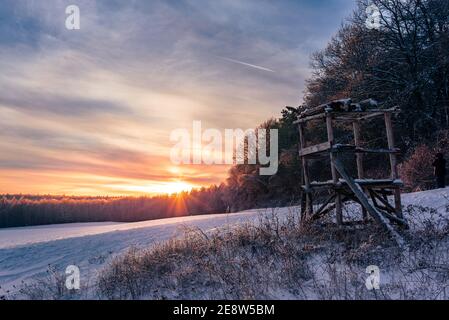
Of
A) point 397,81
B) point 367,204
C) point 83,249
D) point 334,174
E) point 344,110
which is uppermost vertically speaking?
point 397,81

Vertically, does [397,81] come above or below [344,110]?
above

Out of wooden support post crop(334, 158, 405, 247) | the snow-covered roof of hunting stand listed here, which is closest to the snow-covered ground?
wooden support post crop(334, 158, 405, 247)

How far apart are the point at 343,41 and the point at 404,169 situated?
15.4m

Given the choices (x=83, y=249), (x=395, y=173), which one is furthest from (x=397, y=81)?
(x=83, y=249)

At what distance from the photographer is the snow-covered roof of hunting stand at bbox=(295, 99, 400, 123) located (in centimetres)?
1015

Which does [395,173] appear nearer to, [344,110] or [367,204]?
[367,204]

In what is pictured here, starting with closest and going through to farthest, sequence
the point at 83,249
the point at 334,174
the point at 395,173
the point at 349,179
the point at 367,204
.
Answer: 1. the point at 367,204
2. the point at 349,179
3. the point at 334,174
4. the point at 395,173
5. the point at 83,249

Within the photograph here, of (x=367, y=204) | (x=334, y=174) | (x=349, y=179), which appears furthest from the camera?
(x=334, y=174)

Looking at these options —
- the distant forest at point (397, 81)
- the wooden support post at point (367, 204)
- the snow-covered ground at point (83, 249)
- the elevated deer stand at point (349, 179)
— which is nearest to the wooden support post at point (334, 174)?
the elevated deer stand at point (349, 179)

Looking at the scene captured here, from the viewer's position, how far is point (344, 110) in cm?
1012

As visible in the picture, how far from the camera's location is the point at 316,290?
6.42 metres

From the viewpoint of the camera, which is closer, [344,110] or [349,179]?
[349,179]

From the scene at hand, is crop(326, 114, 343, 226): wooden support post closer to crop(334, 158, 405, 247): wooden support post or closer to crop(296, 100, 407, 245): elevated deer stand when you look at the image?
crop(296, 100, 407, 245): elevated deer stand
